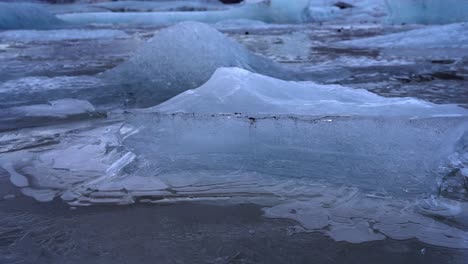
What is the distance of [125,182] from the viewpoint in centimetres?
139

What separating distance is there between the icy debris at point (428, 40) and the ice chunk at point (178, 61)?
320 centimetres

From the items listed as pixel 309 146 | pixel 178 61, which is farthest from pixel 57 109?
pixel 309 146

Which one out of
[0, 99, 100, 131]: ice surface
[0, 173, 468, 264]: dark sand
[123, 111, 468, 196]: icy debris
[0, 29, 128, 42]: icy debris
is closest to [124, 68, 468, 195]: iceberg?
[123, 111, 468, 196]: icy debris

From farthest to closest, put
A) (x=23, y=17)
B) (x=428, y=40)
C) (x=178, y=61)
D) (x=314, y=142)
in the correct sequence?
(x=23, y=17), (x=428, y=40), (x=178, y=61), (x=314, y=142)

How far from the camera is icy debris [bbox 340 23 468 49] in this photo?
17.4 ft

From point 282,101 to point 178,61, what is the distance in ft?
3.65

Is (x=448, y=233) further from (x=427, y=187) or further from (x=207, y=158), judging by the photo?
(x=207, y=158)

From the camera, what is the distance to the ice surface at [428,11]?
9.10 metres

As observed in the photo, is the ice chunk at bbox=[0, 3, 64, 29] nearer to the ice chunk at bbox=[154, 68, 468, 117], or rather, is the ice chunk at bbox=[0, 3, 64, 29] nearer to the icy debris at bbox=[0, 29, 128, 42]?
the icy debris at bbox=[0, 29, 128, 42]

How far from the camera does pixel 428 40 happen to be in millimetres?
5520

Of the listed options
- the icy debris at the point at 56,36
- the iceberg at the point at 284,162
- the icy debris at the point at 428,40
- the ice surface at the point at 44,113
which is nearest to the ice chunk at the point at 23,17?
the icy debris at the point at 56,36

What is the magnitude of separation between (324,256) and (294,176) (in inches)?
16.7

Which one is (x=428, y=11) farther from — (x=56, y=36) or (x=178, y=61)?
(x=178, y=61)

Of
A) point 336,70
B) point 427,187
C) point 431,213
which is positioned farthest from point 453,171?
point 336,70
